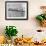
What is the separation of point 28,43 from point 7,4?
905 millimetres

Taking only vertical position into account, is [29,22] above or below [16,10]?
below

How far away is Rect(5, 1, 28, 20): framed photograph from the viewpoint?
3385 mm

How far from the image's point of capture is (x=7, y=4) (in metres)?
3.38

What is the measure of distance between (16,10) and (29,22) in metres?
0.36

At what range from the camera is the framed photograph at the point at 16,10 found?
338 centimetres

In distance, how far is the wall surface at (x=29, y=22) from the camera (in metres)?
3.39

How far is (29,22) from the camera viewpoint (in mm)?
3408

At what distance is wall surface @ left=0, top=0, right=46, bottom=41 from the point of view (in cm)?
339

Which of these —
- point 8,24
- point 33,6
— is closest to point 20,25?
point 8,24

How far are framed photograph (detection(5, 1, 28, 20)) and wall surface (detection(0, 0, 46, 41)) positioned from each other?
6cm

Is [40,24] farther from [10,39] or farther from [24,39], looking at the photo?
[10,39]

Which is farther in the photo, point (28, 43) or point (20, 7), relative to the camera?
point (20, 7)

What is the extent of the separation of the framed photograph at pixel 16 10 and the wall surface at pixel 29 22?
0.20 feet

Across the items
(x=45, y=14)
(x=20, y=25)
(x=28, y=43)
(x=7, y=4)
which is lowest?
(x=28, y=43)
